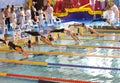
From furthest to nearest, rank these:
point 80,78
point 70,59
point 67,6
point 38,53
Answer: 1. point 67,6
2. point 38,53
3. point 70,59
4. point 80,78

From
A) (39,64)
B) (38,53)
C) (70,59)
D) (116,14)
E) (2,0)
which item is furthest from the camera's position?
(116,14)

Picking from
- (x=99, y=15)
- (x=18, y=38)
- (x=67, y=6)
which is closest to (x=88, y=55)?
(x=18, y=38)

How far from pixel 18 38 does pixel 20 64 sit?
3159mm

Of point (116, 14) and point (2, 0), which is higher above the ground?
point (2, 0)

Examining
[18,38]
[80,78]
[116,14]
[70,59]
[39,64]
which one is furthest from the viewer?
[116,14]

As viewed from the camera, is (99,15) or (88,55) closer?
(88,55)

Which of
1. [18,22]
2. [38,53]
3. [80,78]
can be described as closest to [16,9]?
[18,22]

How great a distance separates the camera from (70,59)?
7.80 m

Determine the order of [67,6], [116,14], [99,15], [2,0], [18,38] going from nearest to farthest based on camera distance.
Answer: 1. [18,38]
2. [2,0]
3. [116,14]
4. [99,15]
5. [67,6]

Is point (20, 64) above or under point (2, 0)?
under

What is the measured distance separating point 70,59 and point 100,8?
11.9 metres

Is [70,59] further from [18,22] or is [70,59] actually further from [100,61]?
[18,22]

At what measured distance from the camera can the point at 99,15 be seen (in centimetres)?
1911

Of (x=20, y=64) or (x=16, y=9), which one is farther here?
(x=16, y=9)
